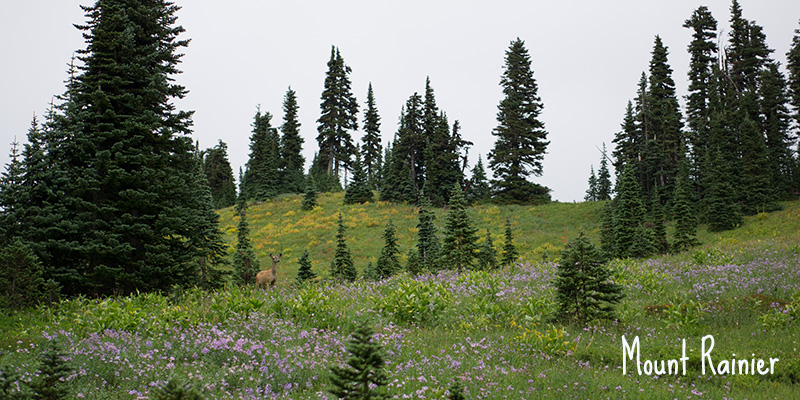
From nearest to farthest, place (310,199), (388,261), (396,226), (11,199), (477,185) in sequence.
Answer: (11,199) → (388,261) → (396,226) → (310,199) → (477,185)

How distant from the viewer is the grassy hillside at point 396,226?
3159 cm

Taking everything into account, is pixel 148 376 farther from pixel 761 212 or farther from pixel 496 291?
pixel 761 212

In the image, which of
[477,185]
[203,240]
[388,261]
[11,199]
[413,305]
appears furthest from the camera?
[477,185]

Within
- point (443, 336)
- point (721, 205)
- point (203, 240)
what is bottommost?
point (443, 336)

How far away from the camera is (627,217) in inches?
1171

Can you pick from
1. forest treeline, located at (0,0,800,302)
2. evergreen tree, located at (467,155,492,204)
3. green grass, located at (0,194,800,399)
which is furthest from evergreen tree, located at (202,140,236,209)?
green grass, located at (0,194,800,399)

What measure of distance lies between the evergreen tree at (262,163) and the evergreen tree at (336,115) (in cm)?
793

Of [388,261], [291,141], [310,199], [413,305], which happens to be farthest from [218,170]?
[413,305]

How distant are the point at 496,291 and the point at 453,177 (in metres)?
44.4

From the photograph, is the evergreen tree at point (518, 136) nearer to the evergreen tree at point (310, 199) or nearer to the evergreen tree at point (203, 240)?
the evergreen tree at point (310, 199)

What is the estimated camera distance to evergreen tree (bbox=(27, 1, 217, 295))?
46.0 ft

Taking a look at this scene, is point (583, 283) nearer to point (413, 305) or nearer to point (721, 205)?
point (413, 305)

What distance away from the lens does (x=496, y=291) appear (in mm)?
10961

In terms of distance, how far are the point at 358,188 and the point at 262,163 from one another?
2071 cm
